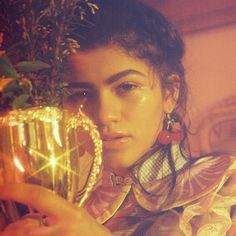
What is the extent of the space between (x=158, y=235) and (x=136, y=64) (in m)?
0.44

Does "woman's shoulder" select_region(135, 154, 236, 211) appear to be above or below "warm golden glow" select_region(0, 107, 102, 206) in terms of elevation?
below

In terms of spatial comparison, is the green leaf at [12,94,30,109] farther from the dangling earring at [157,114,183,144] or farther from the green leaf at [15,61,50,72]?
the dangling earring at [157,114,183,144]

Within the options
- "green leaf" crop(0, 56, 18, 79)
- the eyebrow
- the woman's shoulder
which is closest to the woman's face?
the eyebrow

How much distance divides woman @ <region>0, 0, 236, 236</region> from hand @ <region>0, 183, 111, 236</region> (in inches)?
1.1

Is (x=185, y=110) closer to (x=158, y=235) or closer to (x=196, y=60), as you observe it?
(x=196, y=60)

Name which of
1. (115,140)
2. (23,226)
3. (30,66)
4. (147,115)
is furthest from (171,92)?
(23,226)

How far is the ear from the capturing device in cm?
126

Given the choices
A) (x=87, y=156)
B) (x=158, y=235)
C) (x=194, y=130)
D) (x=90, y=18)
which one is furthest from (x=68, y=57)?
(x=158, y=235)

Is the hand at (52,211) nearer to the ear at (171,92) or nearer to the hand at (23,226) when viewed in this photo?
the hand at (23,226)

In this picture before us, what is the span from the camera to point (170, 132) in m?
1.25

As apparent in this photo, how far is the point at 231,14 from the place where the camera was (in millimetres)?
1228

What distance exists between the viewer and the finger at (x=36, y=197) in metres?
1.10

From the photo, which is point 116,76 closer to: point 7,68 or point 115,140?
point 115,140

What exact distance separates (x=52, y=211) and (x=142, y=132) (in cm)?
32
